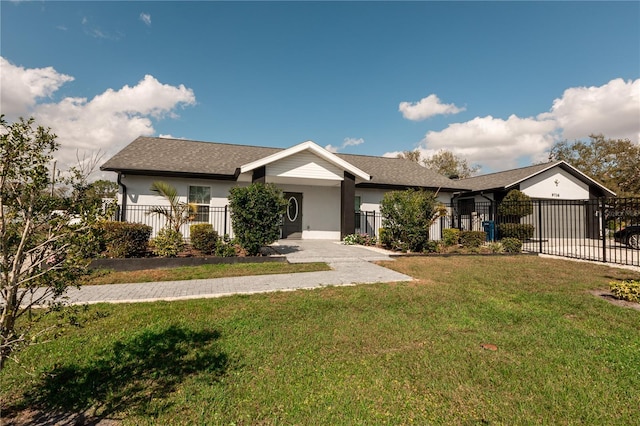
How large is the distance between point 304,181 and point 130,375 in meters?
12.5

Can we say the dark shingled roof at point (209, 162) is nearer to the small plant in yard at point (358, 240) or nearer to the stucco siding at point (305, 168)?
the stucco siding at point (305, 168)

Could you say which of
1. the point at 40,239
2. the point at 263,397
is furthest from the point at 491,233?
the point at 40,239

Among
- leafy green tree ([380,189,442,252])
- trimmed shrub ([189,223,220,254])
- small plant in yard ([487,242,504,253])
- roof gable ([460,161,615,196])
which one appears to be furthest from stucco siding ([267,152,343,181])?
roof gable ([460,161,615,196])

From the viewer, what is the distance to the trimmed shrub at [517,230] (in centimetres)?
1522

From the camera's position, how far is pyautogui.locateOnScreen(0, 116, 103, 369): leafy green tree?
2.02 metres

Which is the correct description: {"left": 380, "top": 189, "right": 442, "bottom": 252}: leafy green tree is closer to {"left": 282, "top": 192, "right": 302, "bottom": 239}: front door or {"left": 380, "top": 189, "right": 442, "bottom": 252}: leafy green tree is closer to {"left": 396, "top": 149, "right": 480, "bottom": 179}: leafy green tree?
{"left": 282, "top": 192, "right": 302, "bottom": 239}: front door

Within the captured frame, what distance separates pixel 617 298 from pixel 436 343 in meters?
4.81

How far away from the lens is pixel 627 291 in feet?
18.1

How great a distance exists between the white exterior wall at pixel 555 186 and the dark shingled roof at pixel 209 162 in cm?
539

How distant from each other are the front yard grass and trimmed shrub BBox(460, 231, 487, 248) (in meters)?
7.99

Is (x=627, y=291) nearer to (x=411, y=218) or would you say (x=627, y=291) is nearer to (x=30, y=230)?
(x=411, y=218)

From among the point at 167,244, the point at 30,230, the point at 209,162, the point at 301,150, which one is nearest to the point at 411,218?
the point at 301,150

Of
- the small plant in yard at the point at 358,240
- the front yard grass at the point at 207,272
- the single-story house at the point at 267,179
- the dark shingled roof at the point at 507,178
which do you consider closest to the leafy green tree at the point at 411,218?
the small plant in yard at the point at 358,240

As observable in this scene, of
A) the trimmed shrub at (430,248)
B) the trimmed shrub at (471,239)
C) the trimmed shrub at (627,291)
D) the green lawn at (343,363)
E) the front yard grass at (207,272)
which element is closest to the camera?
the green lawn at (343,363)
